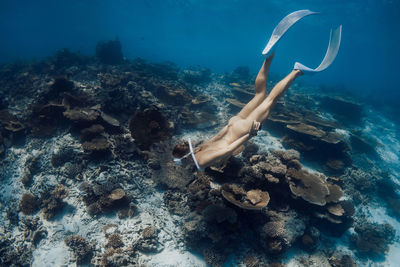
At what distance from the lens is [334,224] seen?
5527 mm

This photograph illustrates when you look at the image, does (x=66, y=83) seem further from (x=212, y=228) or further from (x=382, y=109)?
(x=382, y=109)

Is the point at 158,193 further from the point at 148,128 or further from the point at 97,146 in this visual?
the point at 97,146

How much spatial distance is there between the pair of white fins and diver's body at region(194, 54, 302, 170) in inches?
15.9

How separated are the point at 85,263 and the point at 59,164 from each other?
3.12m

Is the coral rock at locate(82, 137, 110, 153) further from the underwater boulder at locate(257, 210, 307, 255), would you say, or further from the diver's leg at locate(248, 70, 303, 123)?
the underwater boulder at locate(257, 210, 307, 255)

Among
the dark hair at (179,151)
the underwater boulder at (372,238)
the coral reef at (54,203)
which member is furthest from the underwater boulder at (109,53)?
the underwater boulder at (372,238)

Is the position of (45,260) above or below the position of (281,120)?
below

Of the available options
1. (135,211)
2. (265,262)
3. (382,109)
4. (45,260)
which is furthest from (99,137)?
(382,109)

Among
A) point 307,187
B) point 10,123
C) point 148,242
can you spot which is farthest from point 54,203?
point 307,187

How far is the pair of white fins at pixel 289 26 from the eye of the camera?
4.35 meters

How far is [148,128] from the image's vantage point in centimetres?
573

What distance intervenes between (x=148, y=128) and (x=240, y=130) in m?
3.06

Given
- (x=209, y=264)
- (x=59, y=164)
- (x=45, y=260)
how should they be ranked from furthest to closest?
(x=59, y=164) < (x=45, y=260) < (x=209, y=264)

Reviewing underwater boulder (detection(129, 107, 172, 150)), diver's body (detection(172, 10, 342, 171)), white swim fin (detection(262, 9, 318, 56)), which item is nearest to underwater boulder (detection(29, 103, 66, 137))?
underwater boulder (detection(129, 107, 172, 150))
